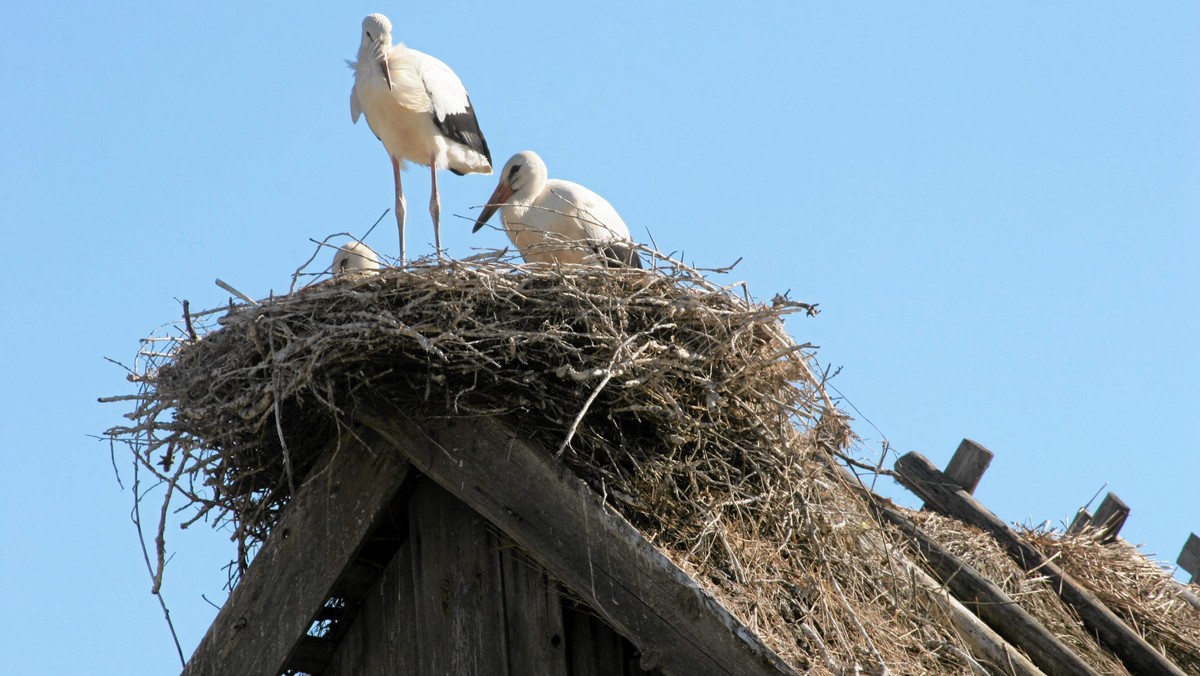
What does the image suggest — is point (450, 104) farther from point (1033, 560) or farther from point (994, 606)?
point (994, 606)

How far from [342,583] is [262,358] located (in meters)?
0.78

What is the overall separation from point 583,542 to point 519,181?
3.86 m

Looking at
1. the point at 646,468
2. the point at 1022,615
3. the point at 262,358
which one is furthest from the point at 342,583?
the point at 1022,615

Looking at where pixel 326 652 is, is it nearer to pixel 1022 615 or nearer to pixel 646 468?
pixel 646 468

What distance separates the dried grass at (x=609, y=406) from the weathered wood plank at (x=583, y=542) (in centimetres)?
9

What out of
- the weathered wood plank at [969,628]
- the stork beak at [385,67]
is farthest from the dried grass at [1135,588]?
the stork beak at [385,67]

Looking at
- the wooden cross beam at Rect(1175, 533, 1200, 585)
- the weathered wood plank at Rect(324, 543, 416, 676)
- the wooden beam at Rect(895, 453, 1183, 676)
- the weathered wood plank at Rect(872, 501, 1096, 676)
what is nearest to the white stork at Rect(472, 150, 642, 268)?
the wooden beam at Rect(895, 453, 1183, 676)

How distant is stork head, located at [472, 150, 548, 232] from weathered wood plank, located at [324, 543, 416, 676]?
3.14 meters

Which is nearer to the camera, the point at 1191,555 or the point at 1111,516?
the point at 1111,516

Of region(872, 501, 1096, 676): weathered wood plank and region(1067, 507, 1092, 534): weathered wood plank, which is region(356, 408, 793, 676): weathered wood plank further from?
region(1067, 507, 1092, 534): weathered wood plank

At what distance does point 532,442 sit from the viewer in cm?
451

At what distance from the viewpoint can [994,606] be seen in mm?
5352

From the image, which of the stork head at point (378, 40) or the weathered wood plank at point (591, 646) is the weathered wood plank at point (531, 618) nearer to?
the weathered wood plank at point (591, 646)

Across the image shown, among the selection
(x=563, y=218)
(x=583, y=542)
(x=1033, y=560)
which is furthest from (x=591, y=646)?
(x=563, y=218)
